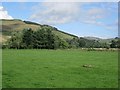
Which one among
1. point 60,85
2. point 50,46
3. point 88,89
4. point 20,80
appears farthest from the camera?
point 50,46

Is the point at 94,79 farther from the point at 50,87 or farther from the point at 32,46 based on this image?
the point at 32,46

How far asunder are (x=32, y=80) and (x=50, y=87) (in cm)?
359

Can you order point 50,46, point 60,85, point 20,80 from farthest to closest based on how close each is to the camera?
point 50,46 → point 20,80 → point 60,85

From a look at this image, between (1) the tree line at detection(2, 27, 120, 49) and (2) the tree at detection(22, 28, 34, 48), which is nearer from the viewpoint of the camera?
(1) the tree line at detection(2, 27, 120, 49)

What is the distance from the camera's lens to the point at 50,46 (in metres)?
120

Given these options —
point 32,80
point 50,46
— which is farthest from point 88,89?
point 50,46

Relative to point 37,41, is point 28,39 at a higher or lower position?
higher

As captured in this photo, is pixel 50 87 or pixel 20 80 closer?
pixel 50 87

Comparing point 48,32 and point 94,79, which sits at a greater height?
point 48,32

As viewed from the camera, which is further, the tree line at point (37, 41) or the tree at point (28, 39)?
the tree at point (28, 39)

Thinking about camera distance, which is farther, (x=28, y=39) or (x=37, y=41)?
(x=37, y=41)

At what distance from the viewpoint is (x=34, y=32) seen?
12556 cm

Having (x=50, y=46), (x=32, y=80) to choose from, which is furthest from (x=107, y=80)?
(x=50, y=46)

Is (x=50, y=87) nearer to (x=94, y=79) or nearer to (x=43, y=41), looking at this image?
(x=94, y=79)
